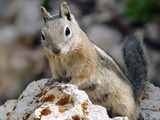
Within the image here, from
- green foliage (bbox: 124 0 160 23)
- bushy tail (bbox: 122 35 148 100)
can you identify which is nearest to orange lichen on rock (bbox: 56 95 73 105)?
bushy tail (bbox: 122 35 148 100)

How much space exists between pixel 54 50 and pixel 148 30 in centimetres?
604

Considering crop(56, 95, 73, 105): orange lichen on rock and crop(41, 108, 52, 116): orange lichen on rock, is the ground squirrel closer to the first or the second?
crop(56, 95, 73, 105): orange lichen on rock

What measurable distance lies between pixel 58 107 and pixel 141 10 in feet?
20.3

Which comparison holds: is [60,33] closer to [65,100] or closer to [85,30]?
[65,100]

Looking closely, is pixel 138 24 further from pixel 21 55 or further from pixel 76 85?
pixel 76 85

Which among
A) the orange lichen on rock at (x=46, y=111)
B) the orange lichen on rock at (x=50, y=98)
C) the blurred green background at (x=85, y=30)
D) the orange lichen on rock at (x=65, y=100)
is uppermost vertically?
the blurred green background at (x=85, y=30)

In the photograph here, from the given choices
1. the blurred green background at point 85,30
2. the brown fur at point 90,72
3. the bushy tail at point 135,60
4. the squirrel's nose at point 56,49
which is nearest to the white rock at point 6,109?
the brown fur at point 90,72

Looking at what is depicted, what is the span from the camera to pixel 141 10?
36.9ft

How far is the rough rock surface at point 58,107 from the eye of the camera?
518 centimetres

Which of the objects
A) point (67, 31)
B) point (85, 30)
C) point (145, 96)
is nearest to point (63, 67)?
point (67, 31)

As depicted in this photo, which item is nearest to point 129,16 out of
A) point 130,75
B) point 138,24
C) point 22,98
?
point 138,24

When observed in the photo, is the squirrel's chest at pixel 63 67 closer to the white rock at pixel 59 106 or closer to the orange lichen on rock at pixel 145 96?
the white rock at pixel 59 106

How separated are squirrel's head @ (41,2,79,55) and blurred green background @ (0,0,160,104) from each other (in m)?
4.62

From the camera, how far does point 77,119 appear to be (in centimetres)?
515
